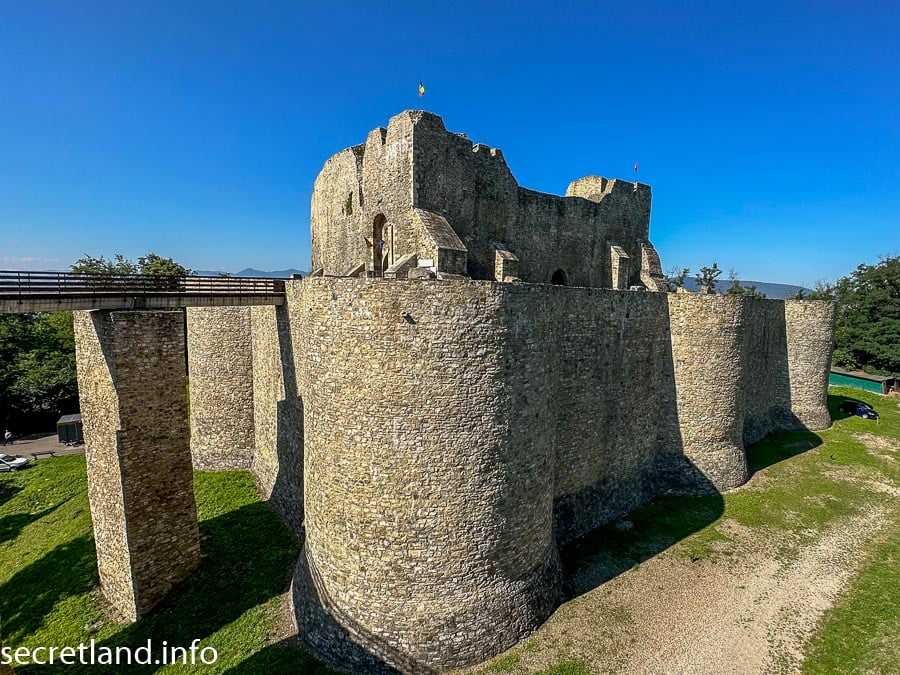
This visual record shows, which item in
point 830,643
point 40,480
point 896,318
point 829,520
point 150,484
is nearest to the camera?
point 830,643

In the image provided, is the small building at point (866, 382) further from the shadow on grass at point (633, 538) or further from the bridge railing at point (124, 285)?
the bridge railing at point (124, 285)

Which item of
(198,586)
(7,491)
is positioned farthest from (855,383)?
(7,491)

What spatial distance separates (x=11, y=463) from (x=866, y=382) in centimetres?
6976

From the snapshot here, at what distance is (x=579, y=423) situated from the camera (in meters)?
15.2

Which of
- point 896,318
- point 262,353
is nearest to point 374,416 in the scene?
point 262,353

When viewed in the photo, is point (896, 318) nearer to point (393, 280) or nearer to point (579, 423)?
point (579, 423)

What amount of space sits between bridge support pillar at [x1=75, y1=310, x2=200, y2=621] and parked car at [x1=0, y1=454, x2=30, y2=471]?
647 inches

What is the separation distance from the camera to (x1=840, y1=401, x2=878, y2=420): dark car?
101ft

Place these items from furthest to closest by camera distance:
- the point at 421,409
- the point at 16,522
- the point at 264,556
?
the point at 16,522 < the point at 264,556 < the point at 421,409

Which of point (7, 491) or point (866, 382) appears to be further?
point (866, 382)

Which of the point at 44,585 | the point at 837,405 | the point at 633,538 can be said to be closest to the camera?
the point at 44,585

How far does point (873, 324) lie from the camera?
4619cm

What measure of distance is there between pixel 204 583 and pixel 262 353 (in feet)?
28.6

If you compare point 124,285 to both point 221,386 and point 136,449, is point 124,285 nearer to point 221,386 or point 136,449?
point 136,449
